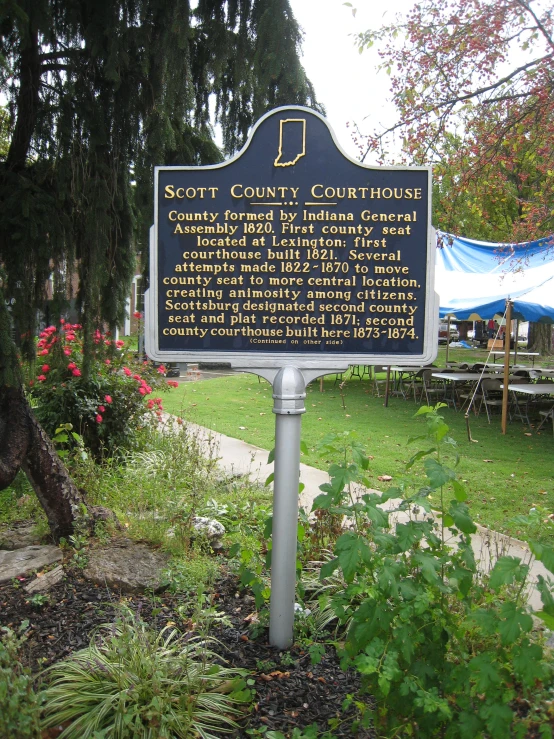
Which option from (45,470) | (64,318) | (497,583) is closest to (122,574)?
(45,470)

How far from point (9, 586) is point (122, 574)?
73 centimetres

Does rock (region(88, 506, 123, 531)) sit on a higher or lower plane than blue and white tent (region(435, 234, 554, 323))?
lower

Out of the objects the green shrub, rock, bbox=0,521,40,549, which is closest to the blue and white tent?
rock, bbox=0,521,40,549

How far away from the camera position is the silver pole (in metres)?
3.53

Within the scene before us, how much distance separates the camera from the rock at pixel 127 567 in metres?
4.18

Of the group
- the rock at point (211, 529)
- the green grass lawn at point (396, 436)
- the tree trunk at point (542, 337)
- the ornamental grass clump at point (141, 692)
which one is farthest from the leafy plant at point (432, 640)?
the tree trunk at point (542, 337)

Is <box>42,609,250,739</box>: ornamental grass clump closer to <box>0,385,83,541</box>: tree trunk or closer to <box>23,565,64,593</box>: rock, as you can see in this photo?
<box>23,565,64,593</box>: rock

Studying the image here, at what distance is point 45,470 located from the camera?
4.73m

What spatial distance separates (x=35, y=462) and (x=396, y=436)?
7.38m

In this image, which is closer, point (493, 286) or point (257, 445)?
point (257, 445)

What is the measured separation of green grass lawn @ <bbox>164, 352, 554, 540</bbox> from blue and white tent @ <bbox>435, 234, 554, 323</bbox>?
219cm

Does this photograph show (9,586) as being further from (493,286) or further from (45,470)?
(493,286)

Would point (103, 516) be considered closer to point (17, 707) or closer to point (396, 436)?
point (17, 707)

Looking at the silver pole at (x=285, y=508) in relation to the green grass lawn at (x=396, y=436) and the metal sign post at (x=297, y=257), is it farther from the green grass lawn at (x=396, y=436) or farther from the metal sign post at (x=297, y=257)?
the green grass lawn at (x=396, y=436)
